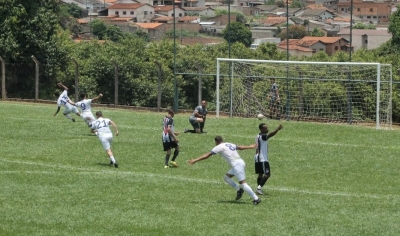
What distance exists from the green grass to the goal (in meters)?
1.83

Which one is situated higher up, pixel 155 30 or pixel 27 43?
pixel 155 30

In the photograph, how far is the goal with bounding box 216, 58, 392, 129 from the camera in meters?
41.7

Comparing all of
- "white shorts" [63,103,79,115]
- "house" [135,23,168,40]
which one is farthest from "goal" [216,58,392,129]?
"house" [135,23,168,40]

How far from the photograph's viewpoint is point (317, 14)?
182125mm

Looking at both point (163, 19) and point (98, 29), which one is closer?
point (98, 29)

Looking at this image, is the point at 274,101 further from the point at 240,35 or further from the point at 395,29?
the point at 240,35

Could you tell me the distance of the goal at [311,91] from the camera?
137 ft

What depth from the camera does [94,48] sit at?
6912 cm

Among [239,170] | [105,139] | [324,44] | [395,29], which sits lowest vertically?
[239,170]

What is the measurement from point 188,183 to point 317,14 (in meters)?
157

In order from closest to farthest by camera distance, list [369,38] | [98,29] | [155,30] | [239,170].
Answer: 1. [239,170]
2. [369,38]
3. [98,29]
4. [155,30]

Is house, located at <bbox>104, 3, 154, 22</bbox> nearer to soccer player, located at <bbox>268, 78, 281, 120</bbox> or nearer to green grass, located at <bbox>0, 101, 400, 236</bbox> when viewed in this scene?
soccer player, located at <bbox>268, 78, 281, 120</bbox>

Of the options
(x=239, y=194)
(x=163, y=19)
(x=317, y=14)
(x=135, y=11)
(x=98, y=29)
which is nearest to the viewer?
(x=239, y=194)

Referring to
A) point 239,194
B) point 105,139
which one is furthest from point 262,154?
point 105,139
